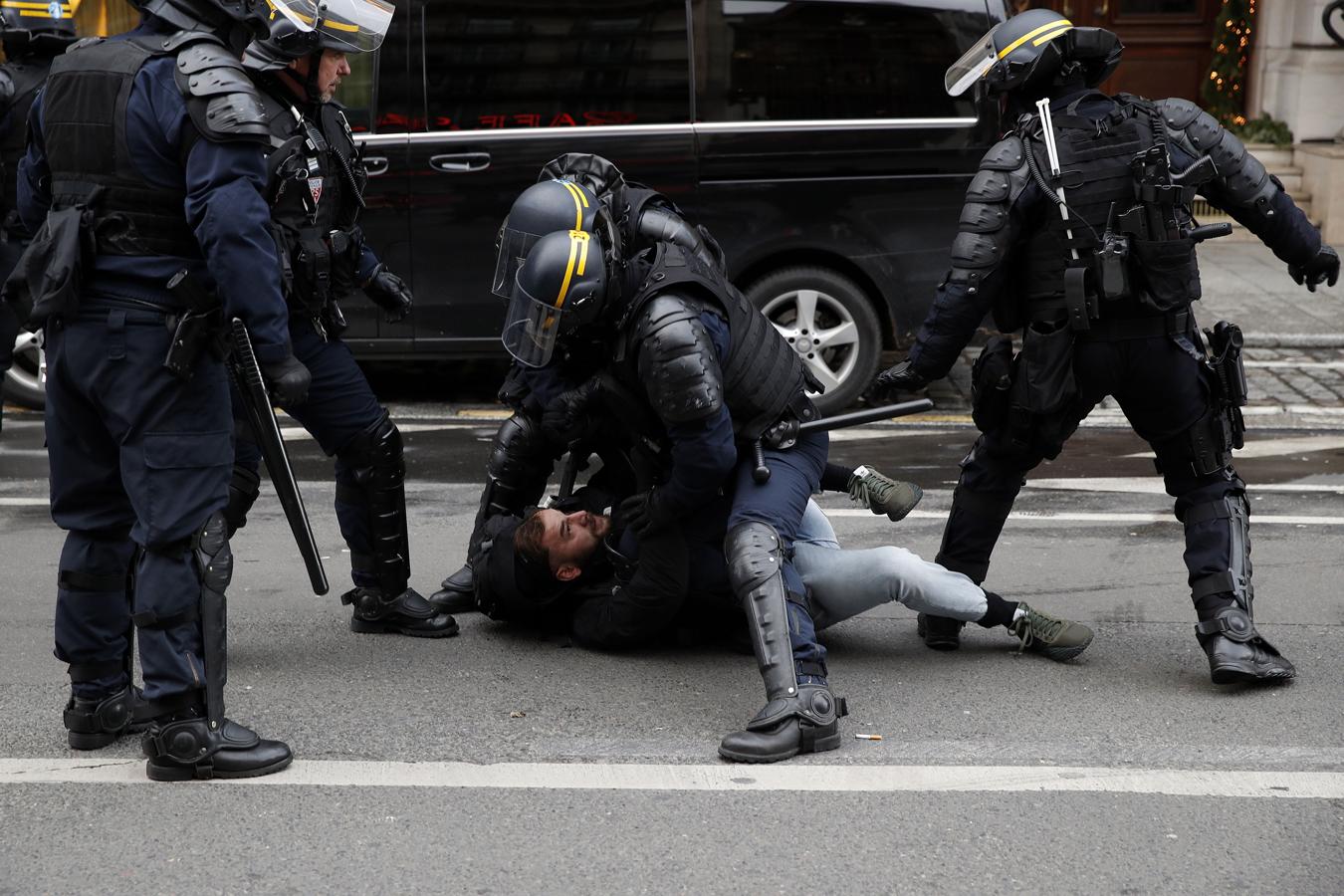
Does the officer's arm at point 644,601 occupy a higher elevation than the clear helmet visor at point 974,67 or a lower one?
lower

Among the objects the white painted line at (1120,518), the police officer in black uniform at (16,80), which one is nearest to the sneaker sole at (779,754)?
the white painted line at (1120,518)

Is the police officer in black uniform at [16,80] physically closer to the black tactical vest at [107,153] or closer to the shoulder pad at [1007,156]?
the black tactical vest at [107,153]

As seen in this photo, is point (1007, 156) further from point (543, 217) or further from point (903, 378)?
point (543, 217)

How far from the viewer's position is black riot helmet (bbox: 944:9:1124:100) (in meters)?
4.59

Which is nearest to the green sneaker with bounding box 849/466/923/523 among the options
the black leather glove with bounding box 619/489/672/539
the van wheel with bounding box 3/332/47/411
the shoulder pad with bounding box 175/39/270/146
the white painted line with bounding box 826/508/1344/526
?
the black leather glove with bounding box 619/489/672/539

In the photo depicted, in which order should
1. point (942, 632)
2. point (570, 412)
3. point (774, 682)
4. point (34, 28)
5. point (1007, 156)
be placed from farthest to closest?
point (34, 28) → point (942, 632) → point (570, 412) → point (1007, 156) → point (774, 682)

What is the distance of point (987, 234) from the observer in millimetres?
4539

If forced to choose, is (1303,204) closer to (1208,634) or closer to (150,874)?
(1208,634)

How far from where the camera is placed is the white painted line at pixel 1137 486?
688 centimetres

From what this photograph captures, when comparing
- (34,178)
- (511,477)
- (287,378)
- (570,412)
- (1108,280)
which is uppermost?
(34,178)

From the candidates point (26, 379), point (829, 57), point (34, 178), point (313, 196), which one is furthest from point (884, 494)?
point (26, 379)

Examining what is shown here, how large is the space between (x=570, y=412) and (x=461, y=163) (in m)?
3.77

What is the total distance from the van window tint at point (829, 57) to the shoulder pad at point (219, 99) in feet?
15.4

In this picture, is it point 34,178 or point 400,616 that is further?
point 400,616
